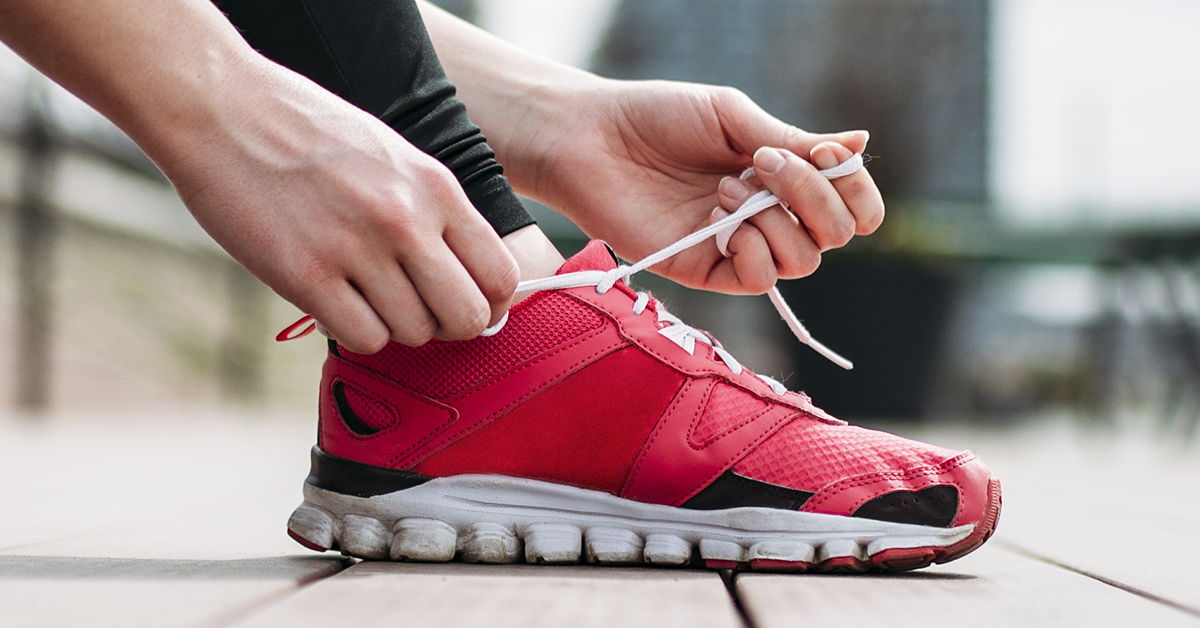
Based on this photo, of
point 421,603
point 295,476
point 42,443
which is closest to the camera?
point 421,603

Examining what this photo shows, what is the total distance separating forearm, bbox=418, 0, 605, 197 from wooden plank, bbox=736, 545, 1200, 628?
714mm

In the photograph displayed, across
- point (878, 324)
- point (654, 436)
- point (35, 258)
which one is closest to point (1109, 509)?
point (654, 436)

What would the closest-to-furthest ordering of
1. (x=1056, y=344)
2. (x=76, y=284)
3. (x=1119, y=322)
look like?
(x=1119, y=322)
(x=76, y=284)
(x=1056, y=344)

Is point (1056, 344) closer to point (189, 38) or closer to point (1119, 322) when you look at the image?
point (1119, 322)

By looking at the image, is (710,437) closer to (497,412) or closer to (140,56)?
(497,412)

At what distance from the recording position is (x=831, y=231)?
3.47 ft

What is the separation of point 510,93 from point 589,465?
60 cm

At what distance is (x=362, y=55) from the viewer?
0.88 metres

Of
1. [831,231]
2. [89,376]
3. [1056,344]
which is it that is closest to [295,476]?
[831,231]

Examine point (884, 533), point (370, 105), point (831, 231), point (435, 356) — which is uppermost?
point (370, 105)

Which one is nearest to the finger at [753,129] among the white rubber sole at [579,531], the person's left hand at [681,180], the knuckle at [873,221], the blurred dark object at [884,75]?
the person's left hand at [681,180]

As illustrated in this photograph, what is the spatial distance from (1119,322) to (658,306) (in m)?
3.67

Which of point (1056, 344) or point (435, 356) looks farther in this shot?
point (1056, 344)

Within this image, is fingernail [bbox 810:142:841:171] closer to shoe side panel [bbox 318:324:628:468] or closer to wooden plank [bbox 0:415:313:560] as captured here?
shoe side panel [bbox 318:324:628:468]
